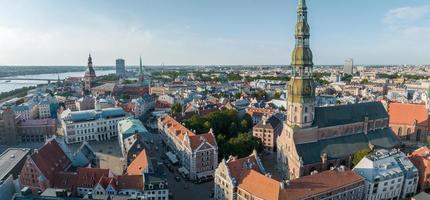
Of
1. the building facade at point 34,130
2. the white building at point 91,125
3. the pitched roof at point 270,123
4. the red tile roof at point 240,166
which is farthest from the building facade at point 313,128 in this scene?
the building facade at point 34,130

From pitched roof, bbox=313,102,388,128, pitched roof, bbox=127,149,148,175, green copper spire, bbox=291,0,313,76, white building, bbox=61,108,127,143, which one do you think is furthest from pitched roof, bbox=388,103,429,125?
white building, bbox=61,108,127,143

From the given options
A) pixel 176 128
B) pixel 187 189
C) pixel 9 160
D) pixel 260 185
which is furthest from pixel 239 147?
pixel 9 160

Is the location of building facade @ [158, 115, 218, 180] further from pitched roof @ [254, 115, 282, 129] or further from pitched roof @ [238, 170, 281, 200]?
pitched roof @ [254, 115, 282, 129]

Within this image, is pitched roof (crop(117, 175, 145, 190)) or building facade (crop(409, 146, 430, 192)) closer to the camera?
pitched roof (crop(117, 175, 145, 190))

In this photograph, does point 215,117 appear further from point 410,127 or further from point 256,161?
point 410,127

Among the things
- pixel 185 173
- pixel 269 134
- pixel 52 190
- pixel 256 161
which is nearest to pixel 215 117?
pixel 269 134

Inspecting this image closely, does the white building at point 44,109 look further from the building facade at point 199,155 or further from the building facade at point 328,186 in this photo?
the building facade at point 328,186

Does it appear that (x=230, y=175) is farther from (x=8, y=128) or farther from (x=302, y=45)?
→ (x=8, y=128)
